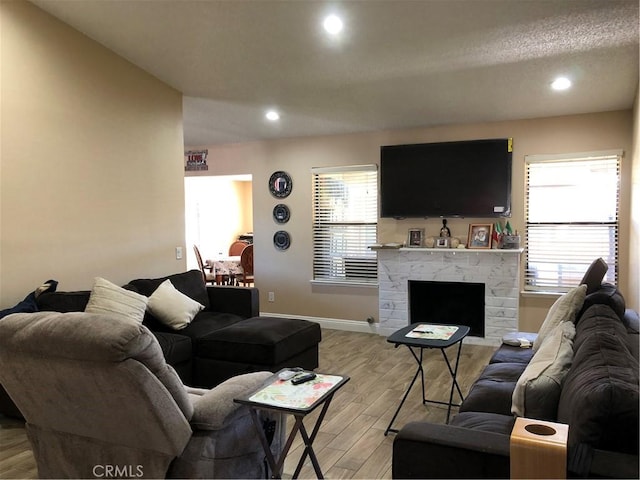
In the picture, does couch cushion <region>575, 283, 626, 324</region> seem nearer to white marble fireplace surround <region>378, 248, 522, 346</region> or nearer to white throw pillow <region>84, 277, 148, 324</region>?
white marble fireplace surround <region>378, 248, 522, 346</region>

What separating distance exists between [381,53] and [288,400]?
263cm

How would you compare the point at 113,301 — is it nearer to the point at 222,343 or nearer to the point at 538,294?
the point at 222,343

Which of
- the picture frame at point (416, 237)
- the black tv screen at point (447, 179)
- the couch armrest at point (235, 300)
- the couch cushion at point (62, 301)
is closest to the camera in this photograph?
the couch cushion at point (62, 301)

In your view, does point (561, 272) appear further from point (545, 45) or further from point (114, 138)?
point (114, 138)

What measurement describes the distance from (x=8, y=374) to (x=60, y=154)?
1.97m

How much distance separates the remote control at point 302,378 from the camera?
2140 millimetres

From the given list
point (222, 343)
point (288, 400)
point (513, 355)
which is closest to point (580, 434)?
point (288, 400)

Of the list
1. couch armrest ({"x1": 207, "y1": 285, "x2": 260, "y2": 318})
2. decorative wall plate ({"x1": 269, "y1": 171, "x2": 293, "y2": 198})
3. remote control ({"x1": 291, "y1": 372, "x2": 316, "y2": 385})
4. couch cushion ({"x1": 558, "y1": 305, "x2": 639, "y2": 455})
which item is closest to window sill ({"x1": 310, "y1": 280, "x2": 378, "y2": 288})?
decorative wall plate ({"x1": 269, "y1": 171, "x2": 293, "y2": 198})

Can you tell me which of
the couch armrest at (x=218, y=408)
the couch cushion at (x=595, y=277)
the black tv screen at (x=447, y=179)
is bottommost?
the couch armrest at (x=218, y=408)

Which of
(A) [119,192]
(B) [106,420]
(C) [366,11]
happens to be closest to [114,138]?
(A) [119,192]

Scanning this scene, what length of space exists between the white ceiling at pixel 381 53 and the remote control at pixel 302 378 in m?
2.11

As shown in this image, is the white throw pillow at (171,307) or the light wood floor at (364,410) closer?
the light wood floor at (364,410)

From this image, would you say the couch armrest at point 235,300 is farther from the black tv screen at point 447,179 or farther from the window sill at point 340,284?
the black tv screen at point 447,179

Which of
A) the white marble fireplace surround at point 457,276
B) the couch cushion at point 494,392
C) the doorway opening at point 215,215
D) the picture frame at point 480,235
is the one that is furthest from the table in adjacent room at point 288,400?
the doorway opening at point 215,215
